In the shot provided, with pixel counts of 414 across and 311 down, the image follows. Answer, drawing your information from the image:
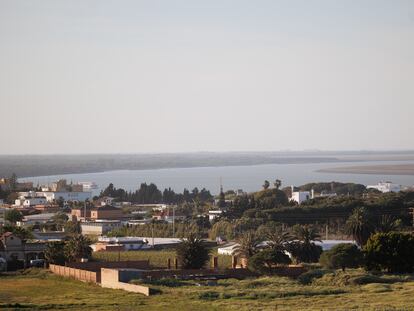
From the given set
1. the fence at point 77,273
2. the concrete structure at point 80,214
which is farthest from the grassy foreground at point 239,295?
the concrete structure at point 80,214

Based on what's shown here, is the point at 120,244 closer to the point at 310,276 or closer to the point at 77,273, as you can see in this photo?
the point at 77,273

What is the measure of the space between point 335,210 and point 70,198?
5044cm

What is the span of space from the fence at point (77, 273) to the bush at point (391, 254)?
37.6 feet

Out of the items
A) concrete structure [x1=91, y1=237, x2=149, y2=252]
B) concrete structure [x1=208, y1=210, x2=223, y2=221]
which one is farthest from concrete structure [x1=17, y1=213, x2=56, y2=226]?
concrete structure [x1=91, y1=237, x2=149, y2=252]

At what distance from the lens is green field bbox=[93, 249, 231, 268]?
2285 inches

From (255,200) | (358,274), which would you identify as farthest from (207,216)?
(358,274)

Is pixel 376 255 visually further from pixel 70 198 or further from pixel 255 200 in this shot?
pixel 70 198

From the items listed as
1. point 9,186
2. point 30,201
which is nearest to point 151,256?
point 30,201

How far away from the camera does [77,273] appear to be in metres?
51.8

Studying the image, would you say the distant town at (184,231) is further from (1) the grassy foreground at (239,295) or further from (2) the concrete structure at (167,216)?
(1) the grassy foreground at (239,295)

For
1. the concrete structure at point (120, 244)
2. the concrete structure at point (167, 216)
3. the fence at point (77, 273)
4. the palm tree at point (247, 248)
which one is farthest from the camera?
the concrete structure at point (167, 216)

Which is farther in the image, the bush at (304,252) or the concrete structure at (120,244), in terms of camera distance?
the concrete structure at (120,244)

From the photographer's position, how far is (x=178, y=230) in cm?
8069

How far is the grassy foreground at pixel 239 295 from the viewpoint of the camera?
3909cm
